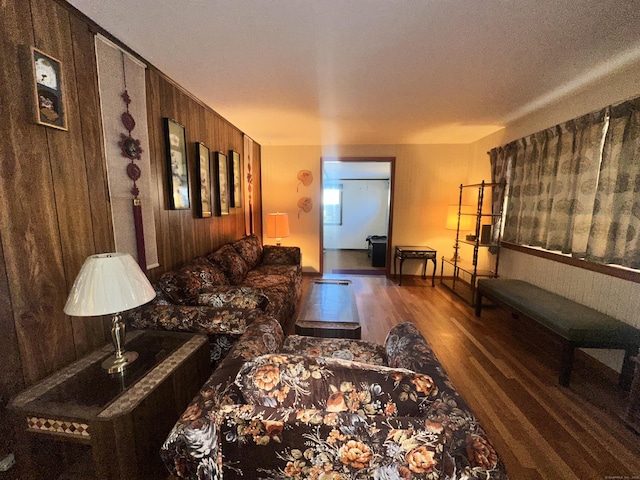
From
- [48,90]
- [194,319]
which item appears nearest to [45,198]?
[48,90]

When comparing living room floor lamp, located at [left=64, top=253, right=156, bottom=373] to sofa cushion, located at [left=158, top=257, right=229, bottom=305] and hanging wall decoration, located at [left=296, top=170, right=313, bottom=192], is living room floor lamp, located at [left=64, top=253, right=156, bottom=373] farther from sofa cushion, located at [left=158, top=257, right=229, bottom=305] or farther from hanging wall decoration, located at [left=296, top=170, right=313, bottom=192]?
hanging wall decoration, located at [left=296, top=170, right=313, bottom=192]

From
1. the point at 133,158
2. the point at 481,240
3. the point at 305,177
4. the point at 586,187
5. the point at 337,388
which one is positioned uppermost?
the point at 305,177

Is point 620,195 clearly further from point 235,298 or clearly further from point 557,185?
point 235,298

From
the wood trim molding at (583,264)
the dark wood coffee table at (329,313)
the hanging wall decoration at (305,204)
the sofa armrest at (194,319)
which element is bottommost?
the dark wood coffee table at (329,313)

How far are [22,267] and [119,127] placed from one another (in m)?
1.02

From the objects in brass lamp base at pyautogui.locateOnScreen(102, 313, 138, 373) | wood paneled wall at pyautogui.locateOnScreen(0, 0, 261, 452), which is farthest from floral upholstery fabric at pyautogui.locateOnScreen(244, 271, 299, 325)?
wood paneled wall at pyautogui.locateOnScreen(0, 0, 261, 452)

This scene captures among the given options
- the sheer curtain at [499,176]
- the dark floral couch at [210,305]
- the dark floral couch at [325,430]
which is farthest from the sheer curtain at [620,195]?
the dark floral couch at [210,305]

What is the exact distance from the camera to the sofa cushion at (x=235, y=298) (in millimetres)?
1851

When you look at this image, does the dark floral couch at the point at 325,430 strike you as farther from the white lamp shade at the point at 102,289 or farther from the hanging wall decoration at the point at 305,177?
the hanging wall decoration at the point at 305,177

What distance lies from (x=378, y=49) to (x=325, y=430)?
2.12 metres

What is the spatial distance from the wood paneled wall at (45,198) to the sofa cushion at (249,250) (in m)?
1.70

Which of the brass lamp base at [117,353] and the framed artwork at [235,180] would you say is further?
the framed artwork at [235,180]

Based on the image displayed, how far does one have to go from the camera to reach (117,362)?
4.28ft

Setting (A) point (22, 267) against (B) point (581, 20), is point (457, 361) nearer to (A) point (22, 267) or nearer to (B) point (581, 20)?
(B) point (581, 20)
